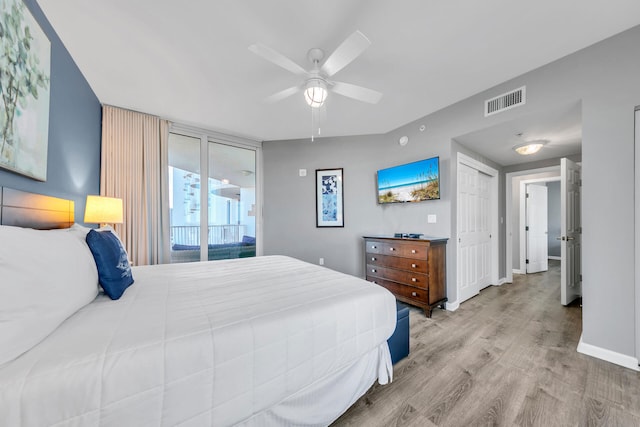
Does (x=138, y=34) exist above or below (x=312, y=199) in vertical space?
above

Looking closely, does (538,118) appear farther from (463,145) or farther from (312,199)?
(312,199)

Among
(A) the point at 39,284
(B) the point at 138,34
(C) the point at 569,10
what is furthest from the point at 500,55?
(A) the point at 39,284

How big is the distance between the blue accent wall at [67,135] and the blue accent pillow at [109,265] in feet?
1.85

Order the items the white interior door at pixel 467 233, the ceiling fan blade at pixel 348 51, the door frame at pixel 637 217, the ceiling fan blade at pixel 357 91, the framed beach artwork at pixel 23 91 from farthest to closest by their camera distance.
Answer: the white interior door at pixel 467 233 < the ceiling fan blade at pixel 357 91 < the door frame at pixel 637 217 < the ceiling fan blade at pixel 348 51 < the framed beach artwork at pixel 23 91

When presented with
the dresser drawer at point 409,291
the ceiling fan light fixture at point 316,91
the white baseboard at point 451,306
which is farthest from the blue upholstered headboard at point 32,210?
the white baseboard at point 451,306

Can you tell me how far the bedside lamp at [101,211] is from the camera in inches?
86.3

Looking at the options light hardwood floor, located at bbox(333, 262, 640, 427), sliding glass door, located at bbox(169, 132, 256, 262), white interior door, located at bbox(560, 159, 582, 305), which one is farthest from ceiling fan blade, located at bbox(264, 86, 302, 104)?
white interior door, located at bbox(560, 159, 582, 305)

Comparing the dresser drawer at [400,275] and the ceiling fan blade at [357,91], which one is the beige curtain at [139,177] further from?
the dresser drawer at [400,275]

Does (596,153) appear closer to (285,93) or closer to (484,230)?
(484,230)

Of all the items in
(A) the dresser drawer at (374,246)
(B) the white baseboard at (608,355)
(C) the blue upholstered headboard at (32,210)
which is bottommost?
(B) the white baseboard at (608,355)

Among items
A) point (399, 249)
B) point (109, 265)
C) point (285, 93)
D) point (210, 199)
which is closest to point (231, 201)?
point (210, 199)

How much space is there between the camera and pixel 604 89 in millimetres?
1816

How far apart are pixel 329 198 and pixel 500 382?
3.00m

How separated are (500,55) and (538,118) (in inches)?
32.3
